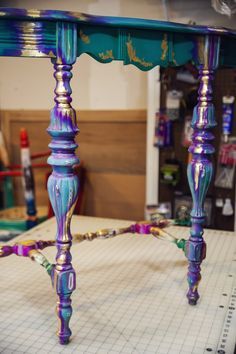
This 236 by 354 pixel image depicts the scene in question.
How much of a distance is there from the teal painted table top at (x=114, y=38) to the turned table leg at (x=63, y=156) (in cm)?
2

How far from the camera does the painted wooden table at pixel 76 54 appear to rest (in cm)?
82

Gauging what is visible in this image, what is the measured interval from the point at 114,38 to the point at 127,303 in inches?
25.7

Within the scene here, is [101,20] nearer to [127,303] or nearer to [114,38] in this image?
[114,38]

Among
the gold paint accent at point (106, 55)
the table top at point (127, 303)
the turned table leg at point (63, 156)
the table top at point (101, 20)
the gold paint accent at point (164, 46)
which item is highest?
the table top at point (101, 20)

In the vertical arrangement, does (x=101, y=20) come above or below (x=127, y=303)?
above

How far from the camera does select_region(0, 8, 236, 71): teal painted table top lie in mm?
813

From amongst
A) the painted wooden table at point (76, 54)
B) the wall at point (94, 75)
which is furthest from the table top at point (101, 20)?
the wall at point (94, 75)

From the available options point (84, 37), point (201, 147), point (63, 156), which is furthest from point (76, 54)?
point (201, 147)

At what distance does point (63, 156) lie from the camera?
2.81ft

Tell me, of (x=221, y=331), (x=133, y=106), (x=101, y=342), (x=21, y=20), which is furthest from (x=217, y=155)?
(x=21, y=20)

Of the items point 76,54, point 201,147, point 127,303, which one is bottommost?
point 127,303

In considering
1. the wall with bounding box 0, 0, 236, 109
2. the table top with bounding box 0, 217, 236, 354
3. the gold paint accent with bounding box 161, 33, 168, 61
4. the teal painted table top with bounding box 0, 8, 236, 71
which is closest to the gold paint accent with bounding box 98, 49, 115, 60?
the teal painted table top with bounding box 0, 8, 236, 71

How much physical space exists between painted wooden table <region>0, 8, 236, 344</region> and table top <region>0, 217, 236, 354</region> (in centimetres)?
10

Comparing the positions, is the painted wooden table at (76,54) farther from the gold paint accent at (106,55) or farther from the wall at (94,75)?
the wall at (94,75)
